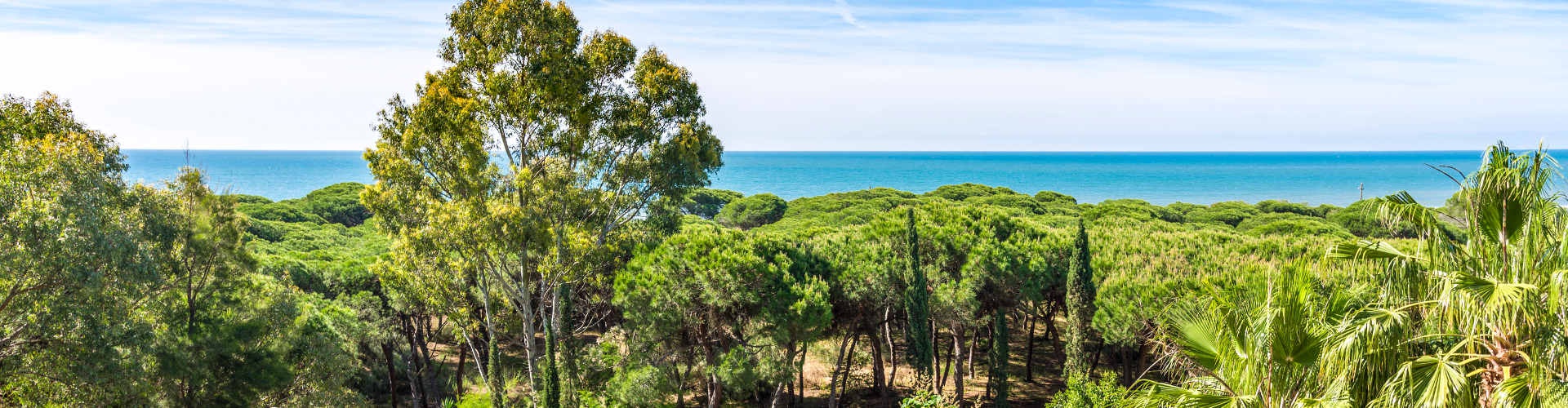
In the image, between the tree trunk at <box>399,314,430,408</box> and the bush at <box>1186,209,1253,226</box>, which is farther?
the bush at <box>1186,209,1253,226</box>

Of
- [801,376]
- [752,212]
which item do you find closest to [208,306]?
[801,376]

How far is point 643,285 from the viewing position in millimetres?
18000

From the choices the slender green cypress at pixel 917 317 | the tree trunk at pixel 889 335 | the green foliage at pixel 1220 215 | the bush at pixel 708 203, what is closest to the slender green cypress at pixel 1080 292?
the slender green cypress at pixel 917 317

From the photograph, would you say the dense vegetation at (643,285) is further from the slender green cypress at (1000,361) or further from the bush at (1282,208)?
the bush at (1282,208)

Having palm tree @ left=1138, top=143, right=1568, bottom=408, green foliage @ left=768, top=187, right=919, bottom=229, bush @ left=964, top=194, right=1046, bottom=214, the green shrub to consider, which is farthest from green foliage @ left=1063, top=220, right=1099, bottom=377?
the green shrub

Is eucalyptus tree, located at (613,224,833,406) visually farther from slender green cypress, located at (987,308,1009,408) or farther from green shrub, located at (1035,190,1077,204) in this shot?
green shrub, located at (1035,190,1077,204)

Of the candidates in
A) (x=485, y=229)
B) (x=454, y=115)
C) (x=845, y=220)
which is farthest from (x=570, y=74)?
(x=845, y=220)

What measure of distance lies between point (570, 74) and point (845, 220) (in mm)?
23430

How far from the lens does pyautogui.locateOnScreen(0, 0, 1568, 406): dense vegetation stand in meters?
7.73

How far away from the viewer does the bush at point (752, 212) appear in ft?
192

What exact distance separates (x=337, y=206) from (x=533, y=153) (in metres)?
48.2

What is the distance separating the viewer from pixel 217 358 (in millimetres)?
15688

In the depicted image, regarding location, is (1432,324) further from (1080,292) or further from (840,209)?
(840,209)

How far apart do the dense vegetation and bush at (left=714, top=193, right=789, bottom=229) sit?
31.8m
